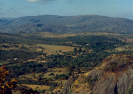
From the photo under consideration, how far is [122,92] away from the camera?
76.7 feet

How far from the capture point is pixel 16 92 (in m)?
31.8

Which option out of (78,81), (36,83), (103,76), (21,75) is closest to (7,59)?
(21,75)

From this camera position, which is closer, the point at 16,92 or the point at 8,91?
the point at 8,91

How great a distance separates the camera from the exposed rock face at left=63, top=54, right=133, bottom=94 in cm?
2350

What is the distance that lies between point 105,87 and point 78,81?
17.2 ft

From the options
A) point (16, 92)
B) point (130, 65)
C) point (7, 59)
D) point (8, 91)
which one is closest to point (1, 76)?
point (8, 91)

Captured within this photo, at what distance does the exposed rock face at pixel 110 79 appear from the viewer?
23500 millimetres

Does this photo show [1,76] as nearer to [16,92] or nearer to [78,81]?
[78,81]

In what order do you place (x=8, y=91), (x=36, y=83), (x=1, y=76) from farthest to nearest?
(x=36, y=83) → (x=8, y=91) → (x=1, y=76)

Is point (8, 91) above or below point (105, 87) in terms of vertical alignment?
above

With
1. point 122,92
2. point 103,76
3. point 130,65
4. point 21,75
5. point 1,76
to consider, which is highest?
point 1,76

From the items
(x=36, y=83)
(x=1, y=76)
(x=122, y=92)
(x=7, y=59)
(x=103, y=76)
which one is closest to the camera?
(x=1, y=76)

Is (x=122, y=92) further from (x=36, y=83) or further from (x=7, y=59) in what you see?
(x=7, y=59)

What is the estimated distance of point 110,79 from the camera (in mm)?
24172
